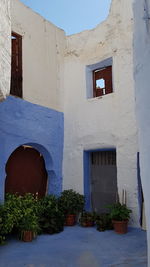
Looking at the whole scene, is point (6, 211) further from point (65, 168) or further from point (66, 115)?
point (66, 115)

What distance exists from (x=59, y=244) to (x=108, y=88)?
195 inches

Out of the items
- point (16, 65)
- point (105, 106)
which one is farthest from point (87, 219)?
point (16, 65)

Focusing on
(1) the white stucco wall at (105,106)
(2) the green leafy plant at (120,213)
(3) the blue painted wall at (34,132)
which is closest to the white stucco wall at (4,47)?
(3) the blue painted wall at (34,132)

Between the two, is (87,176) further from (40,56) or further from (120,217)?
(40,56)

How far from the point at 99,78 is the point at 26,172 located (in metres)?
3.87

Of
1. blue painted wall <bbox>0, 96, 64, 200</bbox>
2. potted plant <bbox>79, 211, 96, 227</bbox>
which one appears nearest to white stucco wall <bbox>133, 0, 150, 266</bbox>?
blue painted wall <bbox>0, 96, 64, 200</bbox>

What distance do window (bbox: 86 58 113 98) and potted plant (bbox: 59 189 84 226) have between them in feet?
10.6

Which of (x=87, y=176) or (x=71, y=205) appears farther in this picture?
(x=87, y=176)

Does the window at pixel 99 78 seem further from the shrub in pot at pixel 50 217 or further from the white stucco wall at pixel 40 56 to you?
the shrub in pot at pixel 50 217

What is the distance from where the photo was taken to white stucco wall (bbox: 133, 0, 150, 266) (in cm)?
299

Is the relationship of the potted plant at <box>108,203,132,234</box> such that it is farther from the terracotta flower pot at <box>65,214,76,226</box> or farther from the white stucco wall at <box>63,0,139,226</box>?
the terracotta flower pot at <box>65,214,76,226</box>

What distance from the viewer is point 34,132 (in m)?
7.66

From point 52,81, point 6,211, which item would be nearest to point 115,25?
point 52,81

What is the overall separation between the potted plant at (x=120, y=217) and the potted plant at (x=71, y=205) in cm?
118
